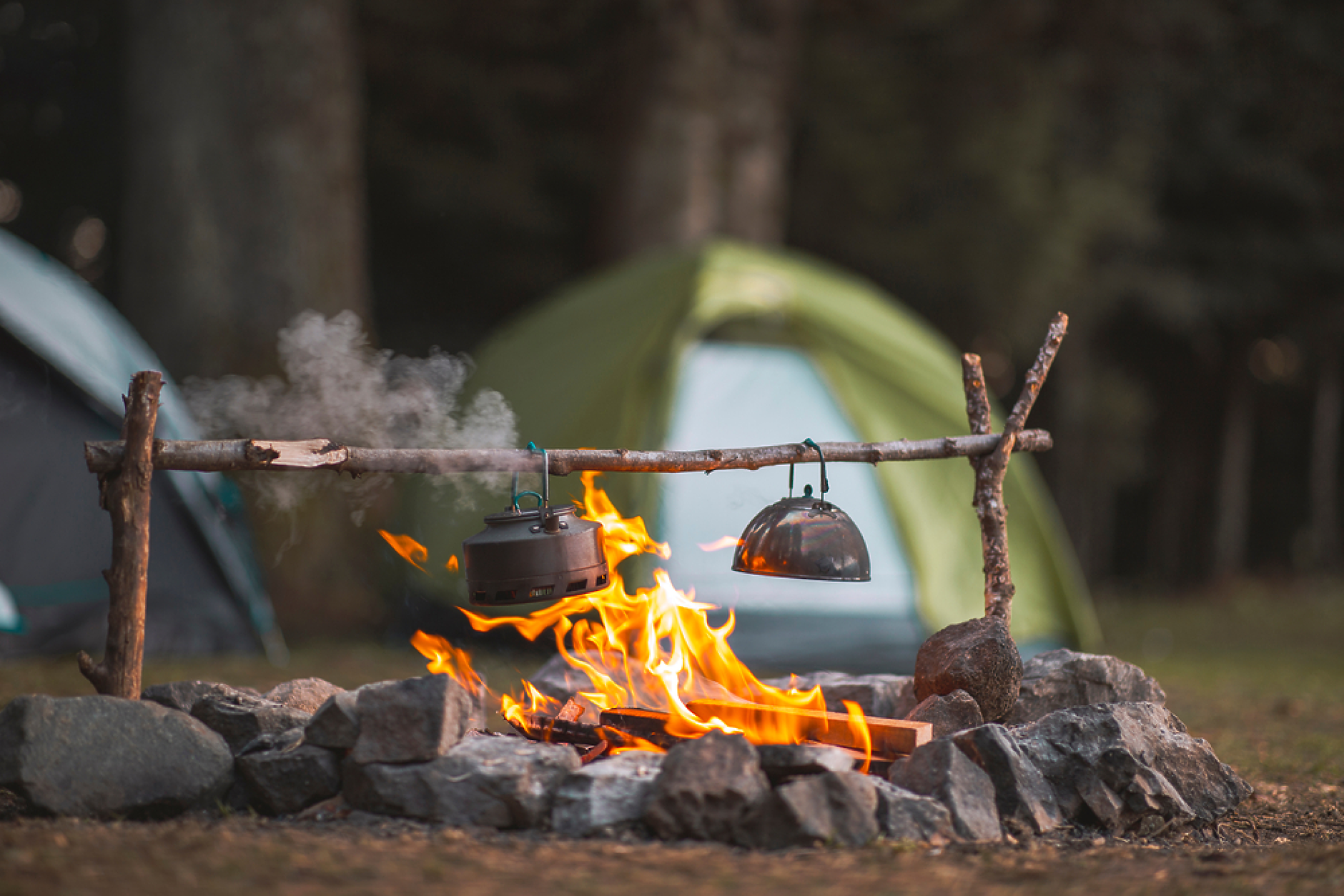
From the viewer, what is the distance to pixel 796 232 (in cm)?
1130

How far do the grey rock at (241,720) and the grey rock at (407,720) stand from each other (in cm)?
40

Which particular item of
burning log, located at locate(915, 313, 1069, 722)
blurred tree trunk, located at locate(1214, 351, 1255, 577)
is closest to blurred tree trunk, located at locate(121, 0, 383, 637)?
burning log, located at locate(915, 313, 1069, 722)

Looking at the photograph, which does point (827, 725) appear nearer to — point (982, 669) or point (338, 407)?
point (982, 669)

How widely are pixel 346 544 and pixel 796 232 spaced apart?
5.97 metres

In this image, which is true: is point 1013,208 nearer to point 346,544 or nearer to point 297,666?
point 346,544

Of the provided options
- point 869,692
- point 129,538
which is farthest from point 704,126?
point 129,538

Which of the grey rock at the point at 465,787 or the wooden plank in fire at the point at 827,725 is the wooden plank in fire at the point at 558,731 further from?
the grey rock at the point at 465,787

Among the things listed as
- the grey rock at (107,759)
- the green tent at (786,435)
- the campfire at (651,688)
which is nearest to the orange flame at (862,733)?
the campfire at (651,688)

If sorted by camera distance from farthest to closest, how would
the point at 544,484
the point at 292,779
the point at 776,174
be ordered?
the point at 776,174, the point at 544,484, the point at 292,779

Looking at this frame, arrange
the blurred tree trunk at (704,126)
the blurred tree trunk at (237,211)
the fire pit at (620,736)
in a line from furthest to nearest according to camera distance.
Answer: the blurred tree trunk at (704,126), the blurred tree trunk at (237,211), the fire pit at (620,736)

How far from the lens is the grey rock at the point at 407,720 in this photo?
288 centimetres

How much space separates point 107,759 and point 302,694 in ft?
2.47

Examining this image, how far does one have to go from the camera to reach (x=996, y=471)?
3.73 meters

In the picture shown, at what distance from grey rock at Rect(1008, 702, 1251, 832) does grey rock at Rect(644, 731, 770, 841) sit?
0.91 metres
